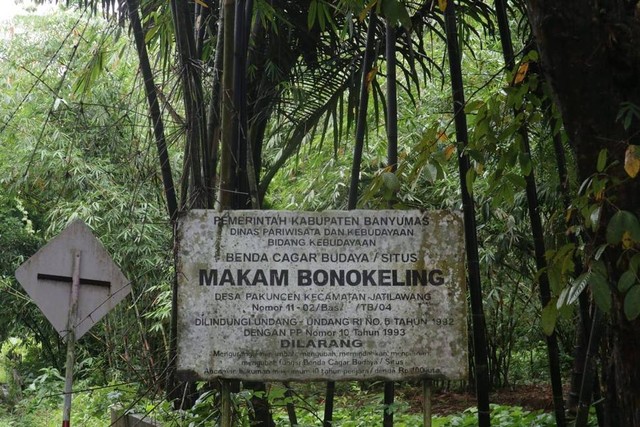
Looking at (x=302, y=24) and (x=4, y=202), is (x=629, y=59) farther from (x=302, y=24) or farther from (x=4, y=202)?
(x=4, y=202)

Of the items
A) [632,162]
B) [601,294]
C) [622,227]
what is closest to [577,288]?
[601,294]

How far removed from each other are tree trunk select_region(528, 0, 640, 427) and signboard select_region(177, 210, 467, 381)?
1.79 ft

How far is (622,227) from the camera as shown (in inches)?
86.2

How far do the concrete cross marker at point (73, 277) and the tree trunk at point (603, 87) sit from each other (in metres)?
2.51

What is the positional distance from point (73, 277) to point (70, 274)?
0.03 meters

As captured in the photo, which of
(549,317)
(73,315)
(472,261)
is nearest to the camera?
(549,317)

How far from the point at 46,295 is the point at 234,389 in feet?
4.48

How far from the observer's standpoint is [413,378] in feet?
9.62

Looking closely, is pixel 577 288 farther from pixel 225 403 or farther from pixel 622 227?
pixel 225 403

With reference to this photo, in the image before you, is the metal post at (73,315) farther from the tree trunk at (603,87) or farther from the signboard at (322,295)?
the tree trunk at (603,87)

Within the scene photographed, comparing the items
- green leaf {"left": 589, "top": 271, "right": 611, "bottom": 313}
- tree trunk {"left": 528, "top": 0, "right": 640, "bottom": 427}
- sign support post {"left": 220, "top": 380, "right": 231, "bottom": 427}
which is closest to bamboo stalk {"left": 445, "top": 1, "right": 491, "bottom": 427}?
tree trunk {"left": 528, "top": 0, "right": 640, "bottom": 427}

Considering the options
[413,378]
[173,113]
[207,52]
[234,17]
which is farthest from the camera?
[207,52]

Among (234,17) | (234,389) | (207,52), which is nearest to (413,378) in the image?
(234,389)

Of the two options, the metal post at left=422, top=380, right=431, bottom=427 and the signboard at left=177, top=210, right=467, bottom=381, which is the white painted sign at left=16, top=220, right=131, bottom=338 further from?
the metal post at left=422, top=380, right=431, bottom=427
